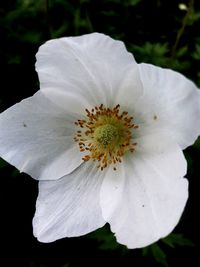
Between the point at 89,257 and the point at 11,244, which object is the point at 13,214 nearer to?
the point at 11,244

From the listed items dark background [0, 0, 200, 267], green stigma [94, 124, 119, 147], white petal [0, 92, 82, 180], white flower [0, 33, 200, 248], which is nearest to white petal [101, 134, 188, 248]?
white flower [0, 33, 200, 248]

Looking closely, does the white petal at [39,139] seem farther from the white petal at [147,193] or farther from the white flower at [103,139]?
the white petal at [147,193]

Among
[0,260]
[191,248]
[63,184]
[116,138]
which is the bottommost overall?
[0,260]

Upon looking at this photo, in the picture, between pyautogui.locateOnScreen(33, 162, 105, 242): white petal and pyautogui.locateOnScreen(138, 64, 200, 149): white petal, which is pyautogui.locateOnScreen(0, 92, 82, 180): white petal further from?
pyautogui.locateOnScreen(138, 64, 200, 149): white petal

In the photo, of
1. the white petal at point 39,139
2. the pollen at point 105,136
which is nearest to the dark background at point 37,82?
the white petal at point 39,139

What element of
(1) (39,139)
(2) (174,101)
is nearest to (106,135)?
(1) (39,139)

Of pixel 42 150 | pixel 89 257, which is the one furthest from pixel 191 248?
pixel 42 150

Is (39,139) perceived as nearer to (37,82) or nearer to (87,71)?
(87,71)
